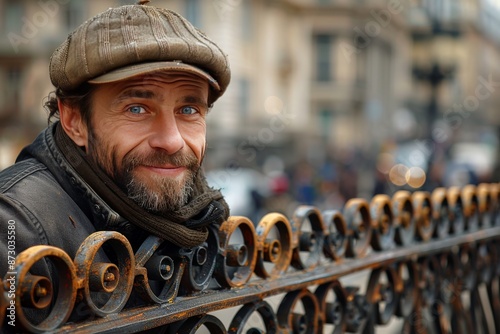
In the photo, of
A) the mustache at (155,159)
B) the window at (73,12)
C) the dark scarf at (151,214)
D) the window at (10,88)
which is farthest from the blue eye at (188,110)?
the window at (10,88)

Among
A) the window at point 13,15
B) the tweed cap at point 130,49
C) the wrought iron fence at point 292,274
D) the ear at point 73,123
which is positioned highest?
the window at point 13,15

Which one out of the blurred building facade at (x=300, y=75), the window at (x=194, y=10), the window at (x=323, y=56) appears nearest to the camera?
the blurred building facade at (x=300, y=75)

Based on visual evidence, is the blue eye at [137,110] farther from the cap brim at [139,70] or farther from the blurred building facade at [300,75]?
the blurred building facade at [300,75]

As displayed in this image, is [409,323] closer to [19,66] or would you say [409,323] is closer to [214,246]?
[214,246]

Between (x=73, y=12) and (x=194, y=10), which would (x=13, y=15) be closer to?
(x=73, y=12)

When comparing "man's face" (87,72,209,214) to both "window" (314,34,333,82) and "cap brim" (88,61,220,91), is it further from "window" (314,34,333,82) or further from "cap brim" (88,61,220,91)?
"window" (314,34,333,82)

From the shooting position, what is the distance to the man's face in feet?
6.07

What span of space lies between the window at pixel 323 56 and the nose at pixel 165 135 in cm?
4430

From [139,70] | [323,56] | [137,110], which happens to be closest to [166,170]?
[137,110]

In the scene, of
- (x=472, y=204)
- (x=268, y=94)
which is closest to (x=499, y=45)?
(x=268, y=94)

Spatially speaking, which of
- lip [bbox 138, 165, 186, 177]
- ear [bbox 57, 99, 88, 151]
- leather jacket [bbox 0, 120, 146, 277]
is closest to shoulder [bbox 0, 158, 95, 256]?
leather jacket [bbox 0, 120, 146, 277]

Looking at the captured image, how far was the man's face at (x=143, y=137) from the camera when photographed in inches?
72.9

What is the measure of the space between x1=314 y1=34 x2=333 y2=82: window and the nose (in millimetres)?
44300

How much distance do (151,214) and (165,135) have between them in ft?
0.75
